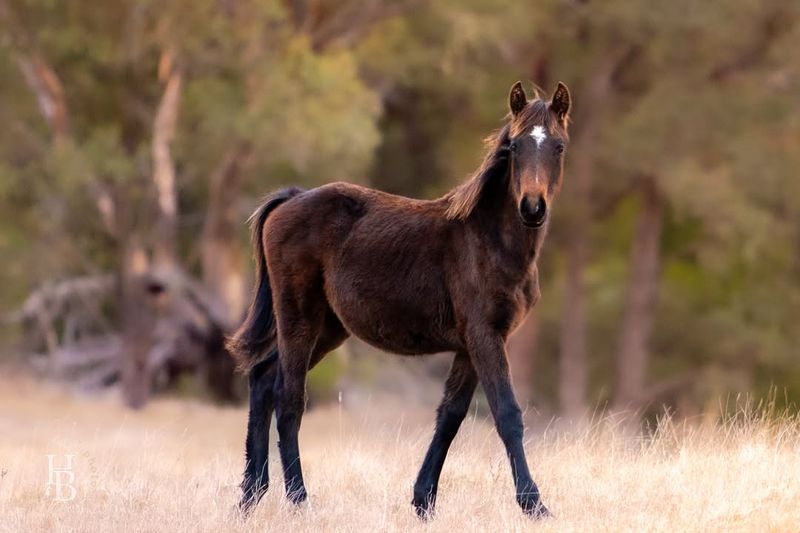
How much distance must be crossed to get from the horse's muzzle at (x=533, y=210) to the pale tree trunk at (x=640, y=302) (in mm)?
19103

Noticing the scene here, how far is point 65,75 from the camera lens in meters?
21.9

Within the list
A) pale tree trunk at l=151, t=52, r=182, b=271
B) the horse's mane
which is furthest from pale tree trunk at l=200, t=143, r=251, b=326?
the horse's mane

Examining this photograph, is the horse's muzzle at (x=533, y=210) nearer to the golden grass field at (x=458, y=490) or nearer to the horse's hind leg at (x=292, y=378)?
the golden grass field at (x=458, y=490)

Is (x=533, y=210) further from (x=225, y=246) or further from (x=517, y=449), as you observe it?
(x=225, y=246)

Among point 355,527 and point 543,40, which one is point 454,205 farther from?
point 543,40

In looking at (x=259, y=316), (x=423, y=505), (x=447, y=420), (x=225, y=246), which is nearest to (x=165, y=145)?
(x=225, y=246)

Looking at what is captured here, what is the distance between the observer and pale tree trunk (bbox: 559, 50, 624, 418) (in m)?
25.2

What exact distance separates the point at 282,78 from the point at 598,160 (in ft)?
26.0

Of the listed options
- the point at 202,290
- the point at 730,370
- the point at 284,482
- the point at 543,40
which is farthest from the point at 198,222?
the point at 284,482

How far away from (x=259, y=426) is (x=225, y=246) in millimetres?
15149

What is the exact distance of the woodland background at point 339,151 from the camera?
20672mm

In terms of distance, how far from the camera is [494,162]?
23.8 feet

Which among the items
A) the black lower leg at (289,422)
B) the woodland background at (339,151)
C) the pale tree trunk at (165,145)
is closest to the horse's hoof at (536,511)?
the black lower leg at (289,422)

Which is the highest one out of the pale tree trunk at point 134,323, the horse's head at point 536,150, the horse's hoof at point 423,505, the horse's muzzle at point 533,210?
the horse's head at point 536,150
